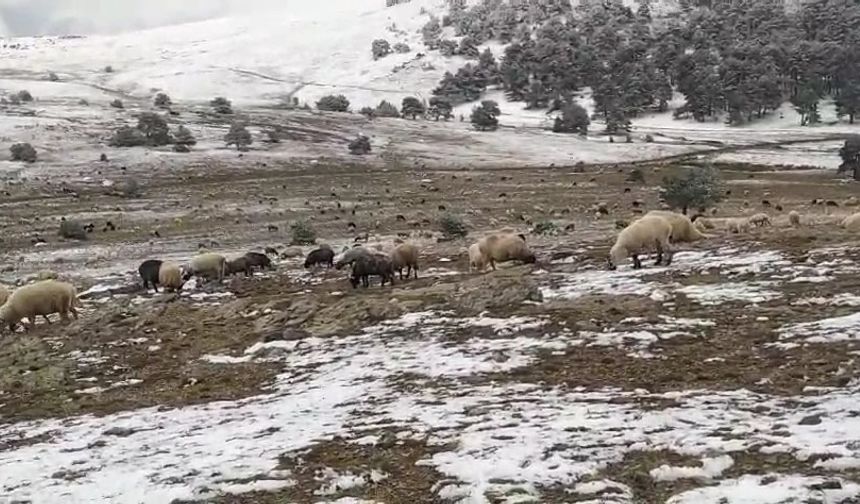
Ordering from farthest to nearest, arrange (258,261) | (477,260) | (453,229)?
(453,229) → (258,261) → (477,260)

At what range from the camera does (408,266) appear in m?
19.1

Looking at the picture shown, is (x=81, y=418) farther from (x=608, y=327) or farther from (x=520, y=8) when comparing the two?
(x=520, y=8)

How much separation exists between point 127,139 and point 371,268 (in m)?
62.1

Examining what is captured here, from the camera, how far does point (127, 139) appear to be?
242 feet

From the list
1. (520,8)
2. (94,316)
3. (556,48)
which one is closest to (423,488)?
(94,316)

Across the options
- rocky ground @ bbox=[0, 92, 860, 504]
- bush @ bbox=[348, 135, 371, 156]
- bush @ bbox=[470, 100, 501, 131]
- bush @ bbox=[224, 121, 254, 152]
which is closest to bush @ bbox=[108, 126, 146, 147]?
bush @ bbox=[224, 121, 254, 152]

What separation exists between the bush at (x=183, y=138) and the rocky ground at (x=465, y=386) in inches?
2184

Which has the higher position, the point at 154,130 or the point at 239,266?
the point at 154,130

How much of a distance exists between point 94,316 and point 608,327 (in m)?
10.5

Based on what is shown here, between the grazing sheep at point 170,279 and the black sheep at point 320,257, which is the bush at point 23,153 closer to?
the black sheep at point 320,257

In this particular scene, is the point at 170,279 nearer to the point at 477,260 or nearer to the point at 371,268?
the point at 371,268

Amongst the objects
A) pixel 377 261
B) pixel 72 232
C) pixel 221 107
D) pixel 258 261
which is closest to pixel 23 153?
pixel 72 232

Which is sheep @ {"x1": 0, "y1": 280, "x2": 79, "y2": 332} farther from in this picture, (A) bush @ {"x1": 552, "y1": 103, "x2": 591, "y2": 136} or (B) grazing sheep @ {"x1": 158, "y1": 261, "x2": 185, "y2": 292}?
(A) bush @ {"x1": 552, "y1": 103, "x2": 591, "y2": 136}

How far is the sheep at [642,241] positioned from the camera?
16.3 metres
